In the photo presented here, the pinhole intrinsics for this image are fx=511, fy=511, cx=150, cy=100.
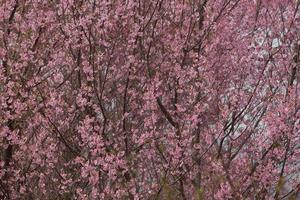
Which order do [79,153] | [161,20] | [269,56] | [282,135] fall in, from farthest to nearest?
[161,20] → [269,56] → [79,153] → [282,135]

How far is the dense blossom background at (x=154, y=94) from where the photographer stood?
8133mm

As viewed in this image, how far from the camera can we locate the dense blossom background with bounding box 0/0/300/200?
26.7 feet

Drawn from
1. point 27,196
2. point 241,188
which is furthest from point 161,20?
point 27,196

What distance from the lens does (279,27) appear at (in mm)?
9234

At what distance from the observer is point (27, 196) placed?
30.8ft

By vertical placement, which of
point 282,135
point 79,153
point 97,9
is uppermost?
point 97,9

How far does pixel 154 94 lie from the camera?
8203 millimetres

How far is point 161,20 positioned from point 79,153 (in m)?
2.97

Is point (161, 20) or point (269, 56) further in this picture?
point (161, 20)

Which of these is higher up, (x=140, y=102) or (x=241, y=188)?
(x=140, y=102)

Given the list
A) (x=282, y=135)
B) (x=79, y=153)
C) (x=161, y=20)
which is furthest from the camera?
(x=161, y=20)

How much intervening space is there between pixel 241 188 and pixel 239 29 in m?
3.26

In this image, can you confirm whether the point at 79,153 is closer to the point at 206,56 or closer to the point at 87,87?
the point at 87,87

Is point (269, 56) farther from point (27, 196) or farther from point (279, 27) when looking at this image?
point (27, 196)
